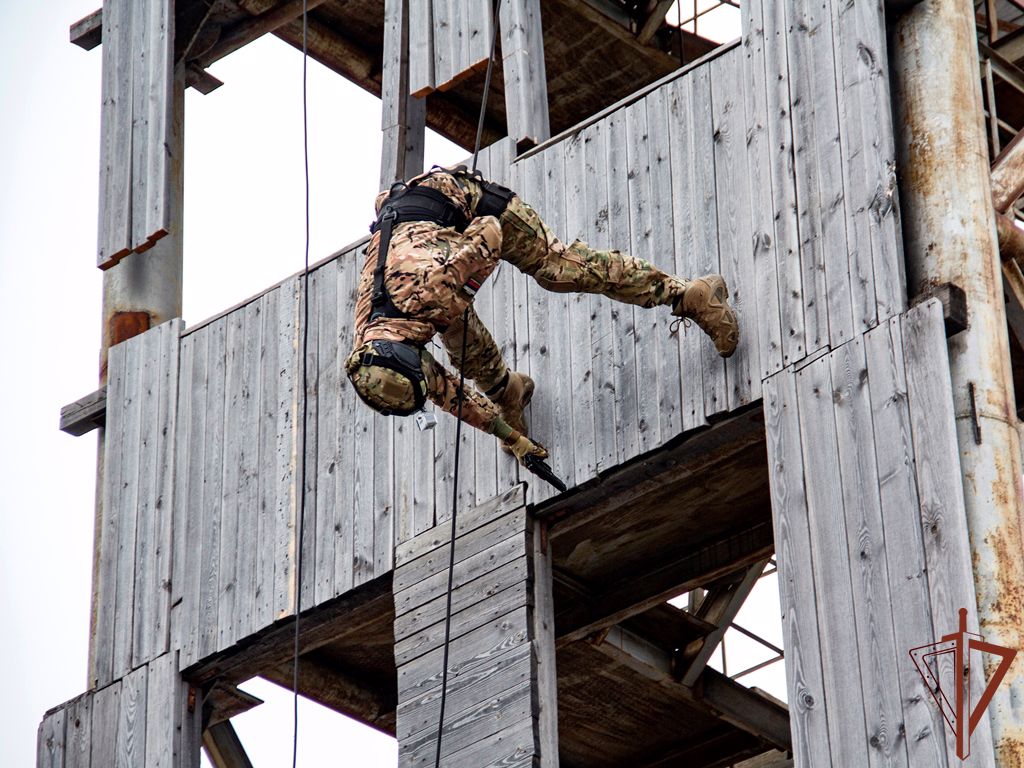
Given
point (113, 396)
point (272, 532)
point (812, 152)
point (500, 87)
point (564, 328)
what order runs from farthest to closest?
point (500, 87) < point (113, 396) < point (272, 532) < point (564, 328) < point (812, 152)

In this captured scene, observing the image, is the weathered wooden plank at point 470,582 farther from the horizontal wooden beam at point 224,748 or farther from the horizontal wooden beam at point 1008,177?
the horizontal wooden beam at point 1008,177

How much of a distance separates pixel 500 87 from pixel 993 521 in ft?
26.9

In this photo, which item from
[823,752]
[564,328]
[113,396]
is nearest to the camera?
[823,752]

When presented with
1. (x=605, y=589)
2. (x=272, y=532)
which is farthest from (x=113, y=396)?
(x=605, y=589)

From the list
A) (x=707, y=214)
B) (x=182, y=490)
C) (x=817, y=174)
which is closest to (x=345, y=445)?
(x=182, y=490)

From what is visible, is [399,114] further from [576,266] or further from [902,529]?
[902,529]

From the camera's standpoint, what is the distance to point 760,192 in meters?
11.5

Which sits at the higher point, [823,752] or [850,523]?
[850,523]

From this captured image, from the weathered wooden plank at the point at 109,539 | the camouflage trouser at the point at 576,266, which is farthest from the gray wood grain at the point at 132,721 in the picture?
the camouflage trouser at the point at 576,266

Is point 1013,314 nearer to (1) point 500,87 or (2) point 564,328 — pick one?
(2) point 564,328

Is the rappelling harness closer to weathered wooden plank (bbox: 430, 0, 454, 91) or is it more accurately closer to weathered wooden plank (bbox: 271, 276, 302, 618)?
weathered wooden plank (bbox: 430, 0, 454, 91)

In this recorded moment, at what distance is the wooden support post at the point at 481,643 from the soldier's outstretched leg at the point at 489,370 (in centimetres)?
48

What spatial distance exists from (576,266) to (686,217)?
0.85 m

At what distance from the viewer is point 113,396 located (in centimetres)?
1489
